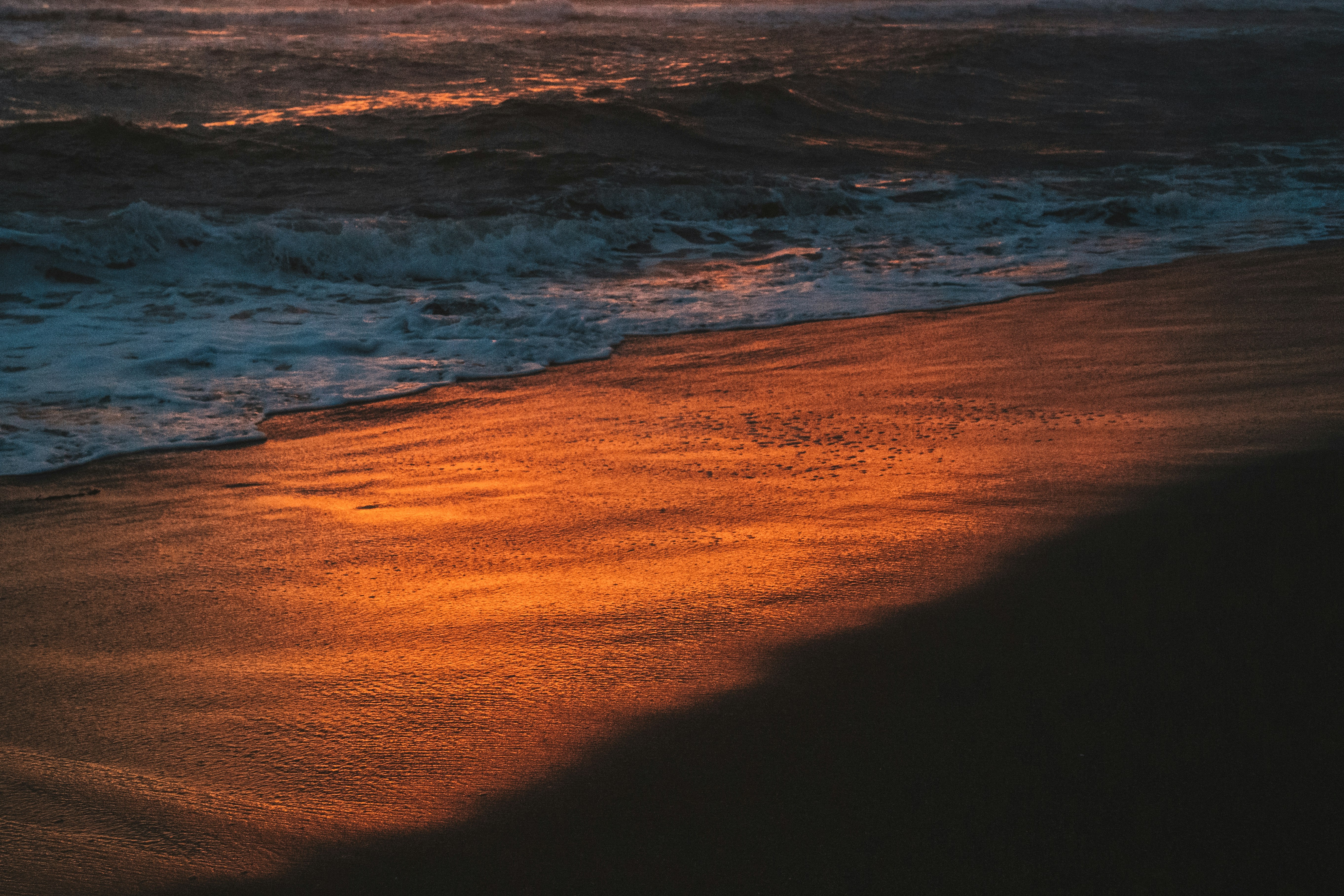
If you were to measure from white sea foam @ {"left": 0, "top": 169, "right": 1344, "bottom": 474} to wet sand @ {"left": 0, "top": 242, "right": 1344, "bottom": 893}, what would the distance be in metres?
0.64

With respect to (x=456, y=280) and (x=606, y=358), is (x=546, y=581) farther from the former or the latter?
(x=456, y=280)

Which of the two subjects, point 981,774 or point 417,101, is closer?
point 981,774

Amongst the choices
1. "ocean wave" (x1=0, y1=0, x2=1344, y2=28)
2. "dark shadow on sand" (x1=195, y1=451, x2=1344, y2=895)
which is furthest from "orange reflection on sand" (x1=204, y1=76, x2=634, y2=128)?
"ocean wave" (x1=0, y1=0, x2=1344, y2=28)

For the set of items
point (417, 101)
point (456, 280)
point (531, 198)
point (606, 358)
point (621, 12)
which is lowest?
point (606, 358)

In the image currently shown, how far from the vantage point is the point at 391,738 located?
6.34 ft

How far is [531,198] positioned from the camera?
10.3 m

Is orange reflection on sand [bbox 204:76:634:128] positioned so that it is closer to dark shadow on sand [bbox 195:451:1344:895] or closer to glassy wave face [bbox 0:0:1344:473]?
glassy wave face [bbox 0:0:1344:473]

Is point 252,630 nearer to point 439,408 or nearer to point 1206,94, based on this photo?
point 439,408

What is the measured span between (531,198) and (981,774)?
9.32m

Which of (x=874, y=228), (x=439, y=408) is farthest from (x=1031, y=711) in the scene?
(x=874, y=228)

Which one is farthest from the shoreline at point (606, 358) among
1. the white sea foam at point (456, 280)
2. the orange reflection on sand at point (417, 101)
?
the orange reflection on sand at point (417, 101)

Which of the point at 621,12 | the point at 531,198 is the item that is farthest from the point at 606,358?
the point at 621,12

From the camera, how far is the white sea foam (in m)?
4.97

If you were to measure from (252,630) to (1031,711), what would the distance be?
1.80m
